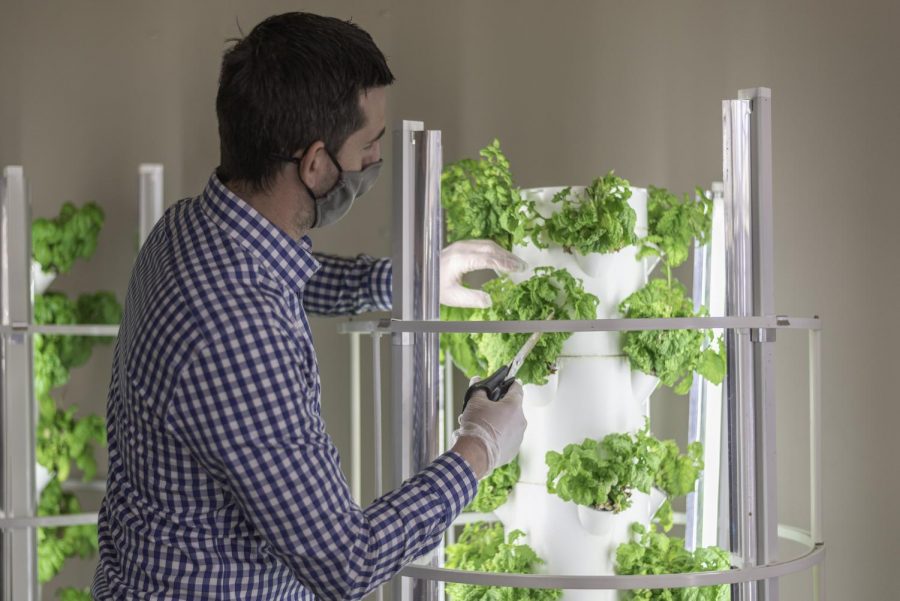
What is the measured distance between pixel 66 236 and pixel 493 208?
65.4 inches

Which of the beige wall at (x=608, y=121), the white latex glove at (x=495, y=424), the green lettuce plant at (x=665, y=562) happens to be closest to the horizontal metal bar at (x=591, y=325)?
the white latex glove at (x=495, y=424)

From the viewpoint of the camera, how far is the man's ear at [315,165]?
168 cm

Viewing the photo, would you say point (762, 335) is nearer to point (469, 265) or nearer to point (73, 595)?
point (469, 265)

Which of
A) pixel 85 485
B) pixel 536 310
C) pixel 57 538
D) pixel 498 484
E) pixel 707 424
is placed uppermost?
pixel 536 310

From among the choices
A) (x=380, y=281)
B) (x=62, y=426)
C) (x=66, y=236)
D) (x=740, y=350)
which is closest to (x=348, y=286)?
(x=380, y=281)

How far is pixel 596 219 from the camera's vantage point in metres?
2.11

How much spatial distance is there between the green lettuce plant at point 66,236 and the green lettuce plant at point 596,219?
1.73 meters

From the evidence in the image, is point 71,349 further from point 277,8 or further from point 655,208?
point 655,208

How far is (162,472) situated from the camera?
1643mm

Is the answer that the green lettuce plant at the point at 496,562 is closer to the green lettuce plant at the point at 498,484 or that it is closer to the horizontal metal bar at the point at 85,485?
the green lettuce plant at the point at 498,484

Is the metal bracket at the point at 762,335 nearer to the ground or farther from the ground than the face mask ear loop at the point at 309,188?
nearer to the ground

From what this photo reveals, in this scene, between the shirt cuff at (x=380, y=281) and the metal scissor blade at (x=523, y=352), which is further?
the shirt cuff at (x=380, y=281)

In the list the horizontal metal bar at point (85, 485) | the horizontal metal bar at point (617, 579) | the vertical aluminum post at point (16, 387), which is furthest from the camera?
the horizontal metal bar at point (85, 485)

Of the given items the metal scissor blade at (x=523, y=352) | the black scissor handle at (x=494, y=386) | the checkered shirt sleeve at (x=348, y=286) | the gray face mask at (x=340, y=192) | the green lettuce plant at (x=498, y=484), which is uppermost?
the gray face mask at (x=340, y=192)
